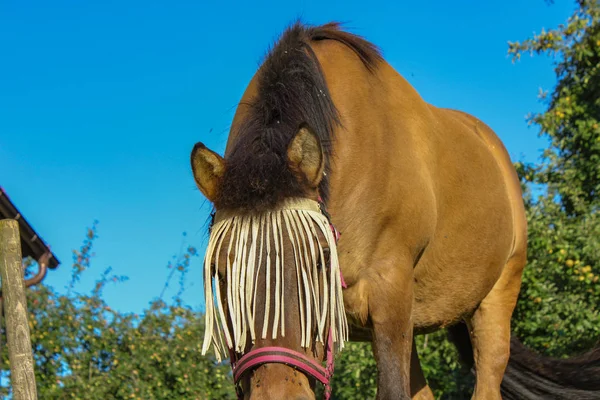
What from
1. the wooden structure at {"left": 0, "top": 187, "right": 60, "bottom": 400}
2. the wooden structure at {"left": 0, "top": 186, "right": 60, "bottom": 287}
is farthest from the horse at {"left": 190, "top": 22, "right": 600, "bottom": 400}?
the wooden structure at {"left": 0, "top": 186, "right": 60, "bottom": 287}

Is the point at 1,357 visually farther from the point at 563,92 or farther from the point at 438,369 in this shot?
the point at 563,92

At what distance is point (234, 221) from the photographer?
9.75 ft

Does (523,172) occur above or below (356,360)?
above

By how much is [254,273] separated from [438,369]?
5.03m

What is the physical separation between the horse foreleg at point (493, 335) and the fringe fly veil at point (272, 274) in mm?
2596

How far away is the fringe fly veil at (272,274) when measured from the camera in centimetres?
279

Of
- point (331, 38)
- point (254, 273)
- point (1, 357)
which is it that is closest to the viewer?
point (254, 273)

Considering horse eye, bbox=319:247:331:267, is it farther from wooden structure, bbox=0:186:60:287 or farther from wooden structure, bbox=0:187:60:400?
wooden structure, bbox=0:186:60:287

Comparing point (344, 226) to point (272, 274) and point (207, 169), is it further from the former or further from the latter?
point (272, 274)

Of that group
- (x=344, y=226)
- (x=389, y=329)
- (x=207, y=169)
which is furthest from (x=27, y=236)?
(x=207, y=169)

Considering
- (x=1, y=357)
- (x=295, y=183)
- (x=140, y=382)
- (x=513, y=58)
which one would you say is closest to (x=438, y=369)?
(x=140, y=382)

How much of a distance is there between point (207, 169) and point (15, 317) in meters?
1.41

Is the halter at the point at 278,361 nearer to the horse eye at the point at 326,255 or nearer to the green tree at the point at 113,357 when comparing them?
the horse eye at the point at 326,255

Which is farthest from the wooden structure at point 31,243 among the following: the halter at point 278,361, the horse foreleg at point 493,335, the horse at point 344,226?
the halter at point 278,361
